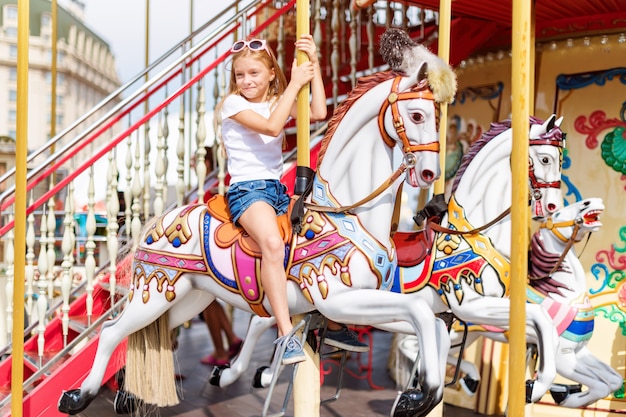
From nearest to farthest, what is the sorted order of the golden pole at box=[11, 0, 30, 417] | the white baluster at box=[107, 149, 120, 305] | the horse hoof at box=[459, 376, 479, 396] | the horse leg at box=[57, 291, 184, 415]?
the golden pole at box=[11, 0, 30, 417], the horse leg at box=[57, 291, 184, 415], the white baluster at box=[107, 149, 120, 305], the horse hoof at box=[459, 376, 479, 396]

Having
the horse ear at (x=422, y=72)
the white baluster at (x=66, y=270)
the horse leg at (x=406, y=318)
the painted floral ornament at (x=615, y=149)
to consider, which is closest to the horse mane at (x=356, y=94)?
the horse ear at (x=422, y=72)

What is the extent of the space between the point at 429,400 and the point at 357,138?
108cm

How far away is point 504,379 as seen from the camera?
4.70 m

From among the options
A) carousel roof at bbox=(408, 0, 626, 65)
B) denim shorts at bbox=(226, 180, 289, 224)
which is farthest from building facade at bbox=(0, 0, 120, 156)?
denim shorts at bbox=(226, 180, 289, 224)

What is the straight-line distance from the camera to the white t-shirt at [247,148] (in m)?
2.91

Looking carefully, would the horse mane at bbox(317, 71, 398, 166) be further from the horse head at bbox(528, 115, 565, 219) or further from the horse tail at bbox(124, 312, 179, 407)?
the horse tail at bbox(124, 312, 179, 407)

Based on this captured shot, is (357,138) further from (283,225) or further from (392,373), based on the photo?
(392,373)

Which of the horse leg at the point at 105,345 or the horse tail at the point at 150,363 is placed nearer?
the horse leg at the point at 105,345

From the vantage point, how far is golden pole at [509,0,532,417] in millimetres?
2441

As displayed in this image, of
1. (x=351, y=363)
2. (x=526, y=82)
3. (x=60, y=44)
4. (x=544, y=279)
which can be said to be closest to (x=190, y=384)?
(x=351, y=363)

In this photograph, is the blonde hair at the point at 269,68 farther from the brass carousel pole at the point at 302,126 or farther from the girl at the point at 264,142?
the brass carousel pole at the point at 302,126

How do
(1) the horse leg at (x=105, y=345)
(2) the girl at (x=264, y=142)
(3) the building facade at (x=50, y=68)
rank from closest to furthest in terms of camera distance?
(2) the girl at (x=264, y=142)
(1) the horse leg at (x=105, y=345)
(3) the building facade at (x=50, y=68)

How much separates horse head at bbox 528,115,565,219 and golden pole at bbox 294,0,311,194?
128 cm

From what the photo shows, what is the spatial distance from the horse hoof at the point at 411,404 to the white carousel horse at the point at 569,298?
1.25m
